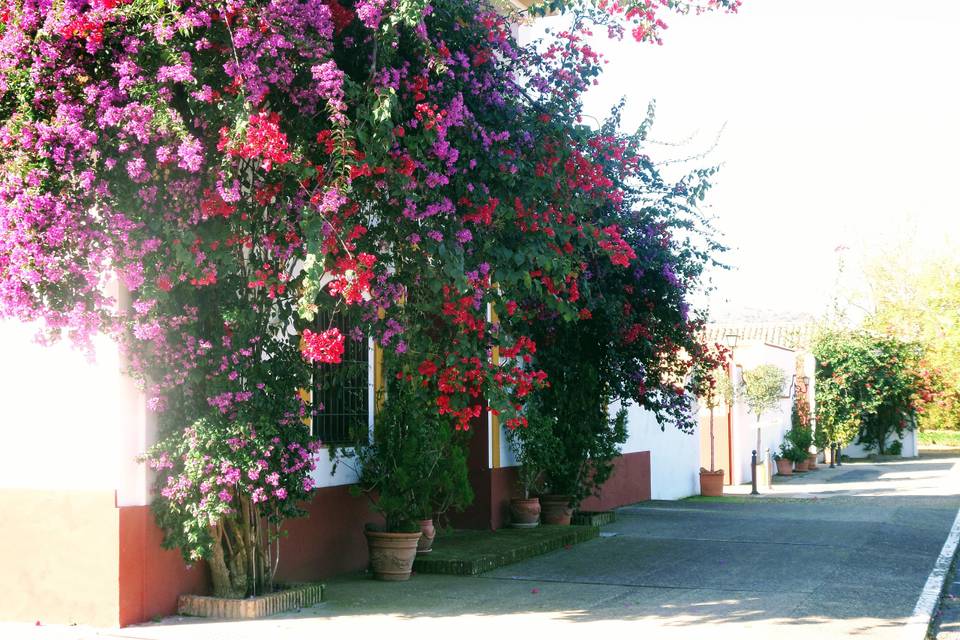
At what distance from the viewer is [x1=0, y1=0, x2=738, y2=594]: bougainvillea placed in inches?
273

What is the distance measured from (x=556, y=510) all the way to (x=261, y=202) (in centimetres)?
740

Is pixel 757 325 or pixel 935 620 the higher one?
pixel 757 325

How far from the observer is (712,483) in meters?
22.1

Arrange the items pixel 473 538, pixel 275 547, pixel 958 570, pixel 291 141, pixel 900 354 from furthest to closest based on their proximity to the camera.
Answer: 1. pixel 900 354
2. pixel 473 538
3. pixel 958 570
4. pixel 275 547
5. pixel 291 141

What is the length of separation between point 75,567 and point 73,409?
113cm

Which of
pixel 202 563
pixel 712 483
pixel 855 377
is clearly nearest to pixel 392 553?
pixel 202 563

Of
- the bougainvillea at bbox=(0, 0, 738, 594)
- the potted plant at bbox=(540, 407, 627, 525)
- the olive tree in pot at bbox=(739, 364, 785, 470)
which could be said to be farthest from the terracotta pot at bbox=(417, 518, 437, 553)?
the olive tree in pot at bbox=(739, 364, 785, 470)

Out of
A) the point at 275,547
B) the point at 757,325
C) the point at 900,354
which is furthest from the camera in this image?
the point at 757,325

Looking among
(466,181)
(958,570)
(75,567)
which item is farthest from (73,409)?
(958,570)

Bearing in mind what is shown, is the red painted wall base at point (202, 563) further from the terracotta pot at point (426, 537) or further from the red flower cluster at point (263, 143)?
the red flower cluster at point (263, 143)

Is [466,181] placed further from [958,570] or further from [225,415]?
[958,570]

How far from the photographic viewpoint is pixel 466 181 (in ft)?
25.9

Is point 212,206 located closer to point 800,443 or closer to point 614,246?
point 614,246

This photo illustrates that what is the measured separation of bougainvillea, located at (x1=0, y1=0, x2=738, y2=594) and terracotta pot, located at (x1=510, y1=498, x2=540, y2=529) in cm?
472
